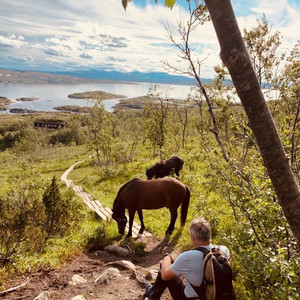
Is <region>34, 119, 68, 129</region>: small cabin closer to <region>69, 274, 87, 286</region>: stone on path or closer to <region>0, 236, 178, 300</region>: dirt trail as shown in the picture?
<region>0, 236, 178, 300</region>: dirt trail

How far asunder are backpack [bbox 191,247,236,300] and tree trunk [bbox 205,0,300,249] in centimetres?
207

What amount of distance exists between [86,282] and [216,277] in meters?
3.71

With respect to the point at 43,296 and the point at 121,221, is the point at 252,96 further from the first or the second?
the point at 121,221

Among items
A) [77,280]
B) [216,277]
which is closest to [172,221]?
[77,280]

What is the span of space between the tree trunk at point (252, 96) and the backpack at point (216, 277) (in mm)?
2075

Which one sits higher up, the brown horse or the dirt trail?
the brown horse

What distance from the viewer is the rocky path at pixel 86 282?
5.54m

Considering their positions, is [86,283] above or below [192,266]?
below

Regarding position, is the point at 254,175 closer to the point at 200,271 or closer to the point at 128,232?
the point at 200,271

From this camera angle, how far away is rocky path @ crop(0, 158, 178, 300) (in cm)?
554

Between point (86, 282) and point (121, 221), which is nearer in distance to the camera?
point (86, 282)

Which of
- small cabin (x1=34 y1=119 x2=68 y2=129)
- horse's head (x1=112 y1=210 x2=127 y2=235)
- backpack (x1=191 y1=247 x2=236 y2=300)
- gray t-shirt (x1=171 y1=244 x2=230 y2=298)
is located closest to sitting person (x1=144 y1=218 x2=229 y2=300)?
gray t-shirt (x1=171 y1=244 x2=230 y2=298)

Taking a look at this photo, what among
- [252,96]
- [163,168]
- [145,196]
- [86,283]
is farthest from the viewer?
[163,168]

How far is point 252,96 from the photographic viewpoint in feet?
5.61
